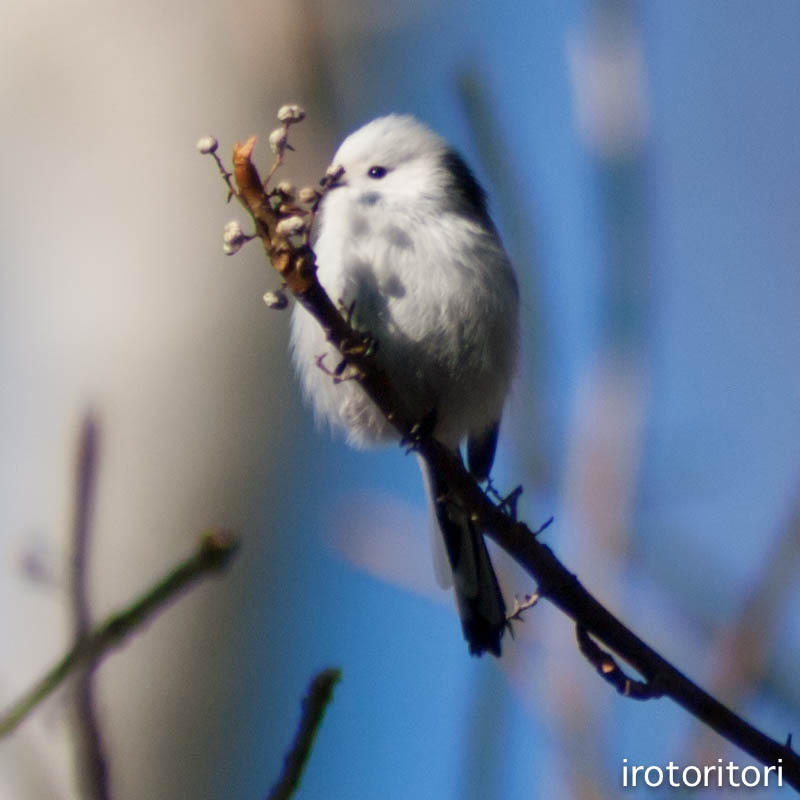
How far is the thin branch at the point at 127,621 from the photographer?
2.70 ft

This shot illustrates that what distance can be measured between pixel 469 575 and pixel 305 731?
1.18m

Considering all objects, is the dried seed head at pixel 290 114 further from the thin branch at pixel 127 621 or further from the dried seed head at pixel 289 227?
the thin branch at pixel 127 621

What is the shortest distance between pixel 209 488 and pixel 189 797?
0.40 m

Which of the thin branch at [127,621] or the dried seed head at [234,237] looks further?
the dried seed head at [234,237]

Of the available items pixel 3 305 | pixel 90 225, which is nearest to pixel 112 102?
pixel 90 225

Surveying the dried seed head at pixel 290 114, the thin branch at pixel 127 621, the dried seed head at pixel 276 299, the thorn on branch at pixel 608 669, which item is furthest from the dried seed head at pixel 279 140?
the thorn on branch at pixel 608 669

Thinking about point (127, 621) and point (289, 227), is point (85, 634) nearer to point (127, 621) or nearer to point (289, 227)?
point (127, 621)

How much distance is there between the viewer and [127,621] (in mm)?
834

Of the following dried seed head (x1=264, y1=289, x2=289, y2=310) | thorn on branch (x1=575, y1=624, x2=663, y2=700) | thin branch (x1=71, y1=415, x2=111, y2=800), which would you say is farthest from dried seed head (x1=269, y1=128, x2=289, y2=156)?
A: thorn on branch (x1=575, y1=624, x2=663, y2=700)

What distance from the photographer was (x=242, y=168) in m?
1.13

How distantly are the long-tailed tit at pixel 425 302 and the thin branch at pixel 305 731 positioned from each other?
876 millimetres

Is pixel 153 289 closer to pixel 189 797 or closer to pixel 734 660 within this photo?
pixel 189 797

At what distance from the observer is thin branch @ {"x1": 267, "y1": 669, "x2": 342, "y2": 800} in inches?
32.4

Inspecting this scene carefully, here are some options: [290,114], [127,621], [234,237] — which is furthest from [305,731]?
[290,114]
